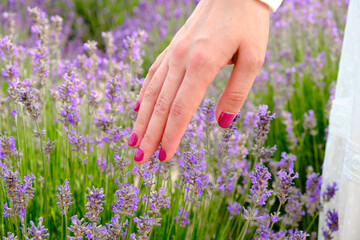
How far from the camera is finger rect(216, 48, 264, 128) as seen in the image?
1265 millimetres

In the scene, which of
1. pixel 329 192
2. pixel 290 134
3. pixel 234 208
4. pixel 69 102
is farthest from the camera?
pixel 290 134

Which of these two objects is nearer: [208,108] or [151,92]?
[151,92]

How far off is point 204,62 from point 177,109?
16cm

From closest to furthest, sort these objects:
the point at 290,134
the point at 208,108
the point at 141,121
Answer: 1. the point at 141,121
2. the point at 208,108
3. the point at 290,134

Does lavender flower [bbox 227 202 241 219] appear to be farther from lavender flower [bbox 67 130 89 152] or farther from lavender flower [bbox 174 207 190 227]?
lavender flower [bbox 67 130 89 152]

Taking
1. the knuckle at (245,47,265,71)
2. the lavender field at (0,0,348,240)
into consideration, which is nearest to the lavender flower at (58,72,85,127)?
the lavender field at (0,0,348,240)

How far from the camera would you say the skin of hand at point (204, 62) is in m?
1.22

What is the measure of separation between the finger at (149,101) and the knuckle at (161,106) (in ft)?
0.20

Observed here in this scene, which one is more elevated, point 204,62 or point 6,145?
point 204,62

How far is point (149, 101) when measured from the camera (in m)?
1.41

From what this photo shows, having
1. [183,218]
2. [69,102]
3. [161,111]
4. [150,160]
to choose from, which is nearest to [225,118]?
[161,111]

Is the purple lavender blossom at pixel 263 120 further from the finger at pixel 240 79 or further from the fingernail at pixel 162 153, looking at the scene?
the fingernail at pixel 162 153

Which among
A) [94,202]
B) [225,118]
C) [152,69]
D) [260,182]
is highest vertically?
[152,69]

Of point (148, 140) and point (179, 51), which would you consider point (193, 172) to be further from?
point (179, 51)
